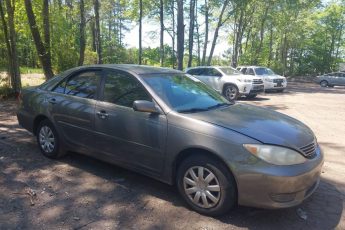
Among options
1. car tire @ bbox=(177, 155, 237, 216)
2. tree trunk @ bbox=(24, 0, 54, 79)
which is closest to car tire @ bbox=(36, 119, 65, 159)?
car tire @ bbox=(177, 155, 237, 216)

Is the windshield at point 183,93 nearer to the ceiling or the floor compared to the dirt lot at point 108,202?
nearer to the ceiling

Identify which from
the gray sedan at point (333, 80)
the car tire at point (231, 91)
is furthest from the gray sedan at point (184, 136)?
the gray sedan at point (333, 80)

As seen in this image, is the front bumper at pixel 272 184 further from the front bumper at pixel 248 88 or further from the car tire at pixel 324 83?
the car tire at pixel 324 83

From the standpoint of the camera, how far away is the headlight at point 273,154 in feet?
12.1

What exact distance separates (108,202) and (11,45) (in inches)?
416

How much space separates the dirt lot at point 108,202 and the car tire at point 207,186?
14 centimetres

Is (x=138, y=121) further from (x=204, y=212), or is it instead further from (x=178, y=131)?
(x=204, y=212)

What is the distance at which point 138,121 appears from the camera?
4.54 m

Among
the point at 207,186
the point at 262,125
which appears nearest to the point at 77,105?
the point at 207,186

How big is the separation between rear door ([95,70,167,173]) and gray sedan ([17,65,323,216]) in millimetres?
13

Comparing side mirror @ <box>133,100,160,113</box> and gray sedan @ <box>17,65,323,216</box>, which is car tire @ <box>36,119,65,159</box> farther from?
side mirror @ <box>133,100,160,113</box>

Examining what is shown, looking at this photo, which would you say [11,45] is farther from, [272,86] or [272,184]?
[272,86]

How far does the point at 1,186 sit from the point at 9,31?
9832 mm

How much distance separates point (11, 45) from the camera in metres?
12.9
